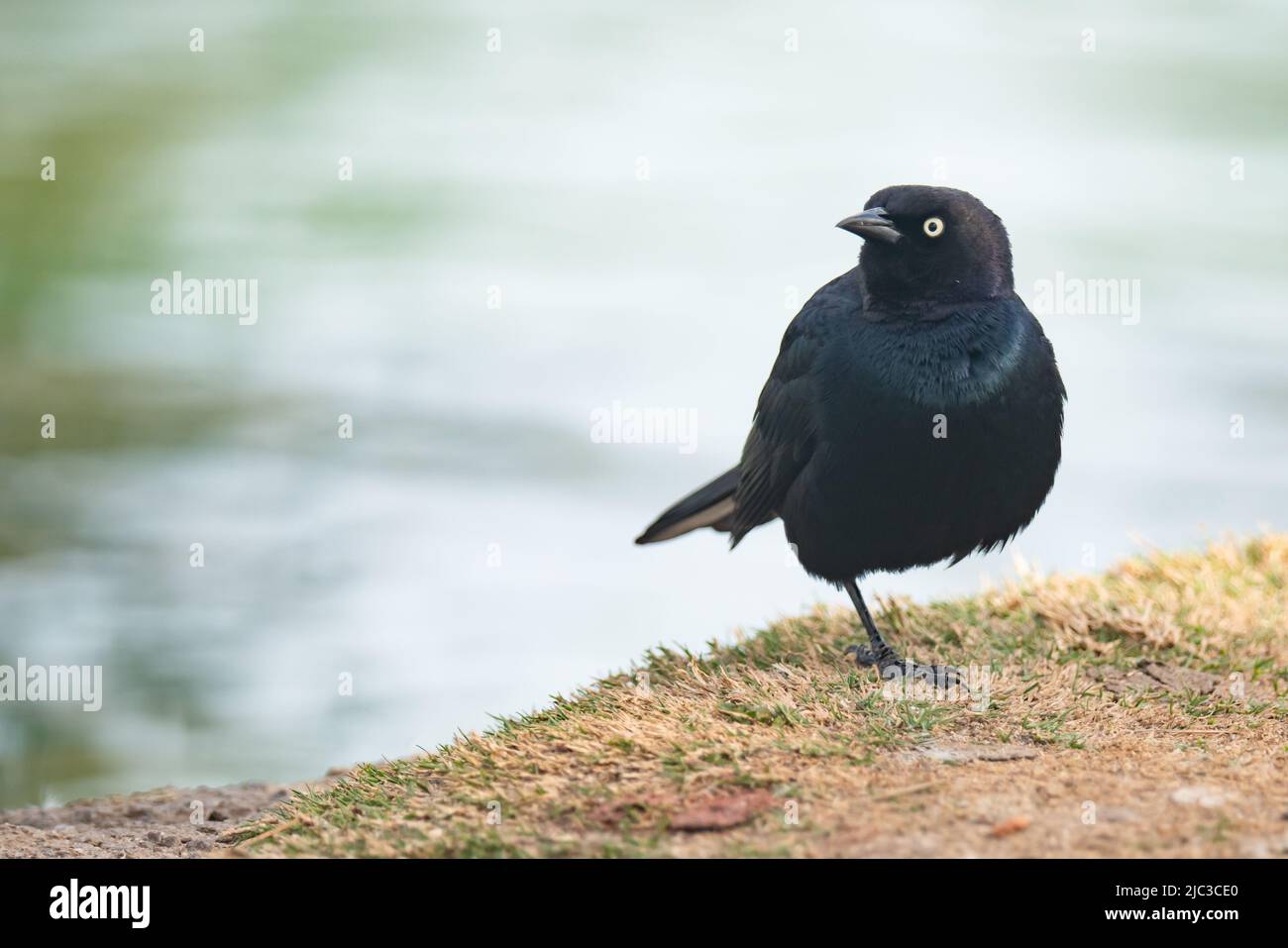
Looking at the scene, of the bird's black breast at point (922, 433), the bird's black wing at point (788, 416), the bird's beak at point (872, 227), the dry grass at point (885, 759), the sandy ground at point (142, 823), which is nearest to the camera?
the dry grass at point (885, 759)

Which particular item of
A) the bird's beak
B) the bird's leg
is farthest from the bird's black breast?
the bird's beak

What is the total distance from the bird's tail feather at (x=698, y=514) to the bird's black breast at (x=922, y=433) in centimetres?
81

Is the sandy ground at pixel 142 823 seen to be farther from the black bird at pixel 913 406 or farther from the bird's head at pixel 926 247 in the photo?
the bird's head at pixel 926 247

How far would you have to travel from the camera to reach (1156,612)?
5.30 meters

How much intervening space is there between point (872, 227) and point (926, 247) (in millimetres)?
208

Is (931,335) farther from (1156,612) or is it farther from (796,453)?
(1156,612)

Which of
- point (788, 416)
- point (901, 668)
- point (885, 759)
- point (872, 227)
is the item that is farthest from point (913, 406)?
point (885, 759)

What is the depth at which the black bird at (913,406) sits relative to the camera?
4691mm

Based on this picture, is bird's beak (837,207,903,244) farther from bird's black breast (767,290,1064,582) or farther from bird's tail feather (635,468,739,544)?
bird's tail feather (635,468,739,544)

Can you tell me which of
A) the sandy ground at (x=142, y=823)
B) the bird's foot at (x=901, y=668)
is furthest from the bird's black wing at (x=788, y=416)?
the sandy ground at (x=142, y=823)

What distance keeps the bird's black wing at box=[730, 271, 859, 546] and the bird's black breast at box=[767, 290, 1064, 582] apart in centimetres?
1

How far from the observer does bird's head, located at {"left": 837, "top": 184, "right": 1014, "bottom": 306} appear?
4.91 meters

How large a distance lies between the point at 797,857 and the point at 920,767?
2.23 feet
